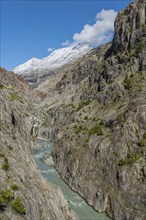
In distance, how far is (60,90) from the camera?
161 m

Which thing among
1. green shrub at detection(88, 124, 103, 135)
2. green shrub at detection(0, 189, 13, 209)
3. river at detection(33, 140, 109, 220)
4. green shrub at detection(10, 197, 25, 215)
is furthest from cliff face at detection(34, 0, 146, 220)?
green shrub at detection(0, 189, 13, 209)

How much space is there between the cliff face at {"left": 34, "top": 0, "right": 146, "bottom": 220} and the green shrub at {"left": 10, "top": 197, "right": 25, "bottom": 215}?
22443 millimetres

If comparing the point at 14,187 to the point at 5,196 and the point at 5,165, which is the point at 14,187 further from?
the point at 5,165

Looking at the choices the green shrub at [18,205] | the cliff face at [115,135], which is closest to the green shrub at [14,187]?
the green shrub at [18,205]

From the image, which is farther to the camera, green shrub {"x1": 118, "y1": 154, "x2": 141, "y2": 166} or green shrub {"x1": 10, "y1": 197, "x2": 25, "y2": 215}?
green shrub {"x1": 118, "y1": 154, "x2": 141, "y2": 166}

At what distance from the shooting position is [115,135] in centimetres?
6062

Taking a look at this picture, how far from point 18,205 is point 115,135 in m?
36.1

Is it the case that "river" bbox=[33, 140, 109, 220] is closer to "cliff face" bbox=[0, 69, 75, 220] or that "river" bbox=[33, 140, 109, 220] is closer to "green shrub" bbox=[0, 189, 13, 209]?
"cliff face" bbox=[0, 69, 75, 220]

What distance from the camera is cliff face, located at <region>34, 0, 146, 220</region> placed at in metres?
49.5

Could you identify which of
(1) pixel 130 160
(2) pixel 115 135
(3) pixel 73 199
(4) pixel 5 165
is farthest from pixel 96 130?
(4) pixel 5 165

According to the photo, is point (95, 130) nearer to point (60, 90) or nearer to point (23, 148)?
point (23, 148)

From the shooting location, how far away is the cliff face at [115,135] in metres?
49.5

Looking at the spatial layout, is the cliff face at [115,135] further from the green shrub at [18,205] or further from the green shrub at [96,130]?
the green shrub at [18,205]

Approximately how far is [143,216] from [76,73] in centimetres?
12017
